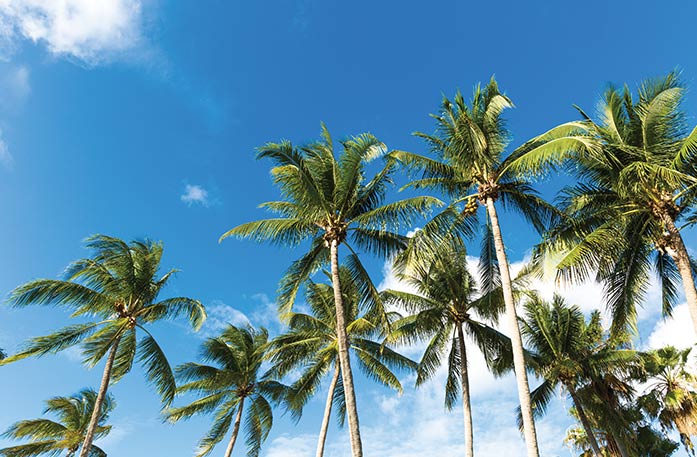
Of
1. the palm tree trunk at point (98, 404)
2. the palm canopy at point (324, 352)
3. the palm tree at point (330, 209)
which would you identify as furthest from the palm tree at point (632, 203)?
the palm tree trunk at point (98, 404)

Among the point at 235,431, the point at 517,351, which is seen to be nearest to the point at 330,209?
the point at 517,351

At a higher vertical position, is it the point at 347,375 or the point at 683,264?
the point at 683,264

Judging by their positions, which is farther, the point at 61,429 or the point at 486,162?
the point at 61,429

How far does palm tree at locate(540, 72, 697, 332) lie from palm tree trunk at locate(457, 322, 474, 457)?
6.18 m

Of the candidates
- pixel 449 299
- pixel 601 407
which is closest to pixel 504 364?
pixel 449 299

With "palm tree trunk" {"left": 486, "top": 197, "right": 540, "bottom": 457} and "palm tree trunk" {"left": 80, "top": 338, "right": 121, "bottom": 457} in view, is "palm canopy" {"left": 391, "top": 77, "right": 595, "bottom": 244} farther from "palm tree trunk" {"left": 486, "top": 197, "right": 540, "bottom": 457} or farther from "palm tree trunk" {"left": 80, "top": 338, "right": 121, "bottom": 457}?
"palm tree trunk" {"left": 80, "top": 338, "right": 121, "bottom": 457}

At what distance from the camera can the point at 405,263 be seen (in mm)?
14570

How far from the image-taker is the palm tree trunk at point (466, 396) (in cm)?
1703

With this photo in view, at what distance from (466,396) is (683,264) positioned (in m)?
9.22

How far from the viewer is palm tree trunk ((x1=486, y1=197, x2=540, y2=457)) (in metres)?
10.7

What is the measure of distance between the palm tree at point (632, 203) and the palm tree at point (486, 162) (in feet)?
3.23

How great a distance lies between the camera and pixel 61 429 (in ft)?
75.9

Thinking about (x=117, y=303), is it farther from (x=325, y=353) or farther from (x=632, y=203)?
(x=632, y=203)

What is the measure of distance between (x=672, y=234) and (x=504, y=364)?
9.92 m
